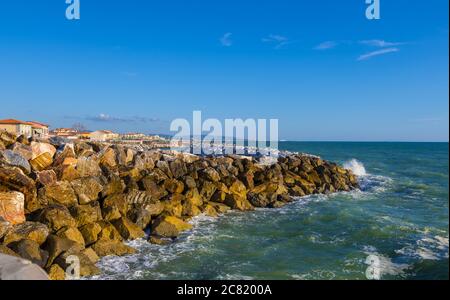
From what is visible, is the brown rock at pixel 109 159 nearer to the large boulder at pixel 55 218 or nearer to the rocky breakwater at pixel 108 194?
the rocky breakwater at pixel 108 194

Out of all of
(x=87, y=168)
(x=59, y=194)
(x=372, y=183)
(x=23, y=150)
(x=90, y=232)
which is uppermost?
(x=23, y=150)

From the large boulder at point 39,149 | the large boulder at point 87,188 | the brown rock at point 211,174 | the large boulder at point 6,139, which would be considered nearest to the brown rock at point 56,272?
the large boulder at point 87,188

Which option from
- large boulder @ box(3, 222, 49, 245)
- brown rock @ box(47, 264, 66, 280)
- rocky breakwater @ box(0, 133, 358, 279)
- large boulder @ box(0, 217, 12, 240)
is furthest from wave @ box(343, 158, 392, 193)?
large boulder @ box(0, 217, 12, 240)

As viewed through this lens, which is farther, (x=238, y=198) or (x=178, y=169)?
(x=178, y=169)

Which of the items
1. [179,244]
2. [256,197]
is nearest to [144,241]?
[179,244]

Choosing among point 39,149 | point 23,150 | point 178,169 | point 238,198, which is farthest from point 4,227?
point 178,169

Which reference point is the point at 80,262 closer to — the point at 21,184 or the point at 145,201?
the point at 21,184

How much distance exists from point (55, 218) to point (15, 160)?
19.6 feet

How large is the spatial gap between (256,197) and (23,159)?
13.2m

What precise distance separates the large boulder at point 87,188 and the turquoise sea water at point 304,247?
391 cm

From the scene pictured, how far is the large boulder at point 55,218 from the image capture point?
13742mm

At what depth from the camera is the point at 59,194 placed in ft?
53.4

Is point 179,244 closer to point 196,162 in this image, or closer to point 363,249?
point 363,249

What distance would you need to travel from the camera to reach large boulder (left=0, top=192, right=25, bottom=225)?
44.8 ft
